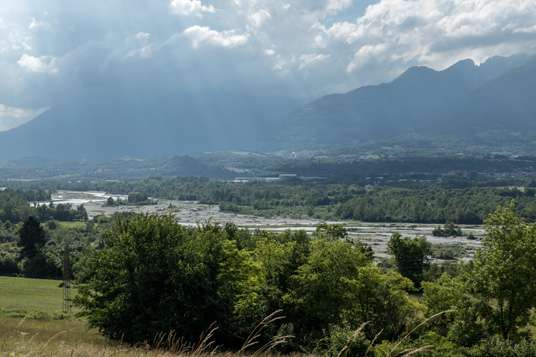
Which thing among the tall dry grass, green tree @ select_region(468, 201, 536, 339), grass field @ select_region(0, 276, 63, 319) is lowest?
grass field @ select_region(0, 276, 63, 319)

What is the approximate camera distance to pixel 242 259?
3173cm

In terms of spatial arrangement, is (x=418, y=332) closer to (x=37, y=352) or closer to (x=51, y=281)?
(x=37, y=352)

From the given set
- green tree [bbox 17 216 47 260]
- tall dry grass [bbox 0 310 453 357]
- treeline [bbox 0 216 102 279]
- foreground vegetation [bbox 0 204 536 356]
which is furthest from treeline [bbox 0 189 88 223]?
tall dry grass [bbox 0 310 453 357]

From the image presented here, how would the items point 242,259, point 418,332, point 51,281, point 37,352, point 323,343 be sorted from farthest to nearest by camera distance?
point 51,281
point 418,332
point 242,259
point 323,343
point 37,352

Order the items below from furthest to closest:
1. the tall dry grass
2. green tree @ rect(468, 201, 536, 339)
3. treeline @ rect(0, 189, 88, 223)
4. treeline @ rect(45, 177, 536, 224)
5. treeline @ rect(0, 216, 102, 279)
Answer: treeline @ rect(45, 177, 536, 224), treeline @ rect(0, 189, 88, 223), treeline @ rect(0, 216, 102, 279), green tree @ rect(468, 201, 536, 339), the tall dry grass

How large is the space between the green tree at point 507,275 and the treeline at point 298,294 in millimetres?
62

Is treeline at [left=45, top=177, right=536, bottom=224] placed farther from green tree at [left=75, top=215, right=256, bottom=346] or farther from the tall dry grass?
the tall dry grass

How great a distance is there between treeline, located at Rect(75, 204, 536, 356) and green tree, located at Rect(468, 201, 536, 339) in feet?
0.20

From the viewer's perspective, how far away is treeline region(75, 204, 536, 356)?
2542cm

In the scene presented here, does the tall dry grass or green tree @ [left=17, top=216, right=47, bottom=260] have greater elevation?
the tall dry grass

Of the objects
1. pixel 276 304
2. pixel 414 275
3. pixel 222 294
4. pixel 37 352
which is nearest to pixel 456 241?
pixel 414 275

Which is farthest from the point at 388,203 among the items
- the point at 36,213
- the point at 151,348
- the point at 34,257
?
the point at 151,348

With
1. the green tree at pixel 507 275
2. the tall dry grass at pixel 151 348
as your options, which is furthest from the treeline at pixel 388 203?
the tall dry grass at pixel 151 348

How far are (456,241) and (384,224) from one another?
37.0 m
